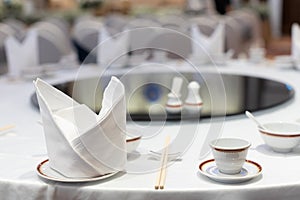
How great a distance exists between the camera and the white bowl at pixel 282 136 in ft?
4.27

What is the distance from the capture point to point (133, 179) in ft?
3.85

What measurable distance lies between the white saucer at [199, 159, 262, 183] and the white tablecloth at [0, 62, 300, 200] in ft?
0.05

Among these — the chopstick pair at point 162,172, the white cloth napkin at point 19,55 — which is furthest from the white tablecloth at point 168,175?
the white cloth napkin at point 19,55

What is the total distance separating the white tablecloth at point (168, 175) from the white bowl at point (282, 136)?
0.02 metres

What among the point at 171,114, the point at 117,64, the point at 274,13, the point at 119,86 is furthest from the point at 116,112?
the point at 274,13

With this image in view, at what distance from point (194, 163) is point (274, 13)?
1133cm

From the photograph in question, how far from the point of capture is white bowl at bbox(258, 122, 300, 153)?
4.27ft

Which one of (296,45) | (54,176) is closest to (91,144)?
(54,176)

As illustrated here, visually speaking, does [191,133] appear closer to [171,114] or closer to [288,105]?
[171,114]

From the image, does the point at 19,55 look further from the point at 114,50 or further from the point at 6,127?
the point at 6,127

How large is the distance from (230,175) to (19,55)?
2.06m

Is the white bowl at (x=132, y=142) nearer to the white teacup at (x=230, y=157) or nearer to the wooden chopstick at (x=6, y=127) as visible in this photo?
the white teacup at (x=230, y=157)

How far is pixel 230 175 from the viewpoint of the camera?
1135mm

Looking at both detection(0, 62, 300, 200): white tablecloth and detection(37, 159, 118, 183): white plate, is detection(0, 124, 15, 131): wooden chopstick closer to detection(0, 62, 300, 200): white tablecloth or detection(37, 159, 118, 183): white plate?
detection(0, 62, 300, 200): white tablecloth
